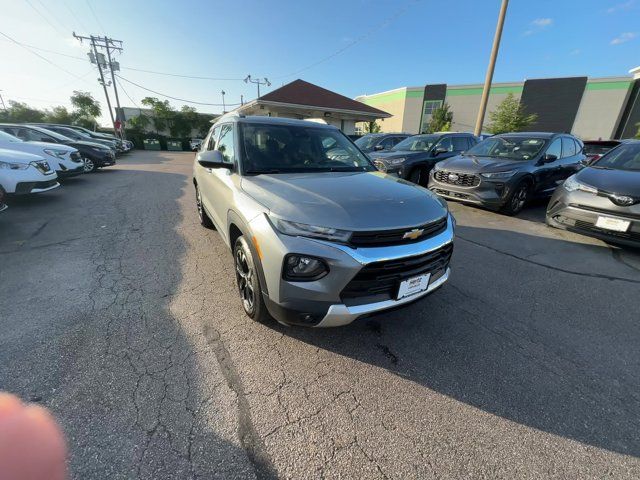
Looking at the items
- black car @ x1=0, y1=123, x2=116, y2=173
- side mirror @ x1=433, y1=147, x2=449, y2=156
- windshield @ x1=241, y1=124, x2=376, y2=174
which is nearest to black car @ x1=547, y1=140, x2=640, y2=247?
windshield @ x1=241, y1=124, x2=376, y2=174

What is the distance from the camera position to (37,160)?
614 centimetres

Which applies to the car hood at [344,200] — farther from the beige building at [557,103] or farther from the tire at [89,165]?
the beige building at [557,103]

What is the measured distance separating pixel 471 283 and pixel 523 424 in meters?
1.82

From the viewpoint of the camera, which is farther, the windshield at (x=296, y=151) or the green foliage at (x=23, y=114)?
the green foliage at (x=23, y=114)

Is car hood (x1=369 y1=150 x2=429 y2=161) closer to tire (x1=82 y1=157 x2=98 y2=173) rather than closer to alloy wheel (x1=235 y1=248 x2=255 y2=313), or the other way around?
alloy wheel (x1=235 y1=248 x2=255 y2=313)

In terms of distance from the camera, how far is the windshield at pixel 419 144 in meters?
8.40

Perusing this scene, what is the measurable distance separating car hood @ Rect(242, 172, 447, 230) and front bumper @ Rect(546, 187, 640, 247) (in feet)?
10.6

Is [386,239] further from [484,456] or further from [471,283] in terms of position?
[471,283]

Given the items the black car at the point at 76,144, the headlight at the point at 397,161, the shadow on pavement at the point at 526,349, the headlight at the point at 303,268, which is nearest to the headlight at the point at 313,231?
the headlight at the point at 303,268

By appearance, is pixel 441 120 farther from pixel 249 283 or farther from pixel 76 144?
pixel 249 283

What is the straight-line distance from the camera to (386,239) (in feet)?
6.46

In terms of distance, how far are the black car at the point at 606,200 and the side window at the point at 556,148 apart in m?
1.25

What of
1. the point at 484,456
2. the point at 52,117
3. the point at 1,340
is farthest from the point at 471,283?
the point at 52,117

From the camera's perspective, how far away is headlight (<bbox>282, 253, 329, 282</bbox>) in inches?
73.3
